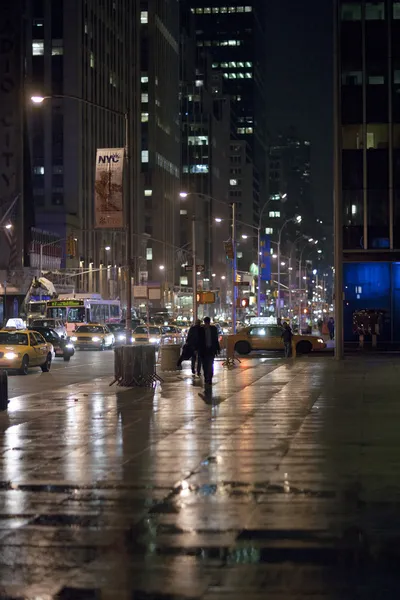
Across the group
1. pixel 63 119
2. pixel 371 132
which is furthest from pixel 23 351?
pixel 63 119

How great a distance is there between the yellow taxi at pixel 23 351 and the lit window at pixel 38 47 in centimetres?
8294

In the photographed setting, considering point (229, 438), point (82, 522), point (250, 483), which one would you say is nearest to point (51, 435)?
point (229, 438)

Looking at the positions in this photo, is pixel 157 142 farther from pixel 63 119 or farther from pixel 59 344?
pixel 59 344

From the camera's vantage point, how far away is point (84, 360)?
4525 cm

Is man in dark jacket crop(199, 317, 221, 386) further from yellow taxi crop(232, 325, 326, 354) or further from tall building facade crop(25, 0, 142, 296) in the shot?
tall building facade crop(25, 0, 142, 296)

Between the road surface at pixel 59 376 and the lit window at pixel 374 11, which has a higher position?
the lit window at pixel 374 11

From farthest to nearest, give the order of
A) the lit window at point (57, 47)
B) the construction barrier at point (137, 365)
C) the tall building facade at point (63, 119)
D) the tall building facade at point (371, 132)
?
1. the lit window at point (57, 47)
2. the tall building facade at point (63, 119)
3. the tall building facade at point (371, 132)
4. the construction barrier at point (137, 365)

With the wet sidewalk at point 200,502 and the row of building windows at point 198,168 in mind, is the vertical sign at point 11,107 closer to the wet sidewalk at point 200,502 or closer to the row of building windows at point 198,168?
the wet sidewalk at point 200,502

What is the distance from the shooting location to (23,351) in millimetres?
34156

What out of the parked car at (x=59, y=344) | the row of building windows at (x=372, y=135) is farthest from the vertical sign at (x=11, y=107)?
the parked car at (x=59, y=344)

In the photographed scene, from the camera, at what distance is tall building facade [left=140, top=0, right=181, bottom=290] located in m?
149

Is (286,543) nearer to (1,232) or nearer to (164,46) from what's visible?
(1,232)

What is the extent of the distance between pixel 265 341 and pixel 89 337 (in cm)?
1354

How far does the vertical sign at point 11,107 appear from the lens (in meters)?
81.8
